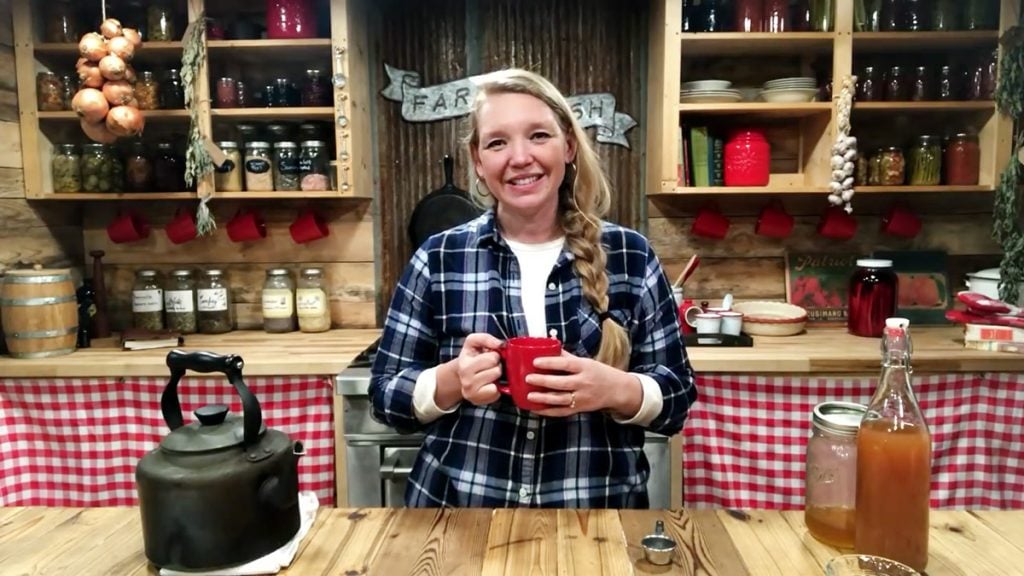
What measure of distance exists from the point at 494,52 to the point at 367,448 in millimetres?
1525

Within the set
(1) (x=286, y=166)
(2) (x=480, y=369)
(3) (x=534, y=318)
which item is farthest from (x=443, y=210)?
(2) (x=480, y=369)

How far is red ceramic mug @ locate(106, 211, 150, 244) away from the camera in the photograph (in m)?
2.57

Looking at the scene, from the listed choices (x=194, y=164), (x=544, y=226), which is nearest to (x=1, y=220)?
(x=194, y=164)

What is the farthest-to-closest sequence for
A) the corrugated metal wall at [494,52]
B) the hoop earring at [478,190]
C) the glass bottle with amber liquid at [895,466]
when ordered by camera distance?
the corrugated metal wall at [494,52] → the hoop earring at [478,190] → the glass bottle with amber liquid at [895,466]

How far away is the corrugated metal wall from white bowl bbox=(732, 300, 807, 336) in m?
0.76

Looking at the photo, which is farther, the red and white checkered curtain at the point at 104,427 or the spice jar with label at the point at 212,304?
the spice jar with label at the point at 212,304

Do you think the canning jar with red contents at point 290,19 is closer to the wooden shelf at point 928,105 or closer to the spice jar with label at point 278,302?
the spice jar with label at point 278,302

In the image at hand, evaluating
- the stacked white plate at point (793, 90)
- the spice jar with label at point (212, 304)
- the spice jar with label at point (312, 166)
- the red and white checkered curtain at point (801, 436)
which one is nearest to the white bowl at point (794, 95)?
the stacked white plate at point (793, 90)

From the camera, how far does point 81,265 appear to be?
105 inches

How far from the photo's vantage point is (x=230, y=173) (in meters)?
2.42

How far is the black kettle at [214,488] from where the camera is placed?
0.82 metres

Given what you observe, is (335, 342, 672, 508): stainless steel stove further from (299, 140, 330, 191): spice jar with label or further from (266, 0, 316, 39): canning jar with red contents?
(266, 0, 316, 39): canning jar with red contents

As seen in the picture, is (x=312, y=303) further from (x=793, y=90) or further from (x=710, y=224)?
(x=793, y=90)

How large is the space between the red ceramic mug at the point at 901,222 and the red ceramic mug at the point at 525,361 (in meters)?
2.05
